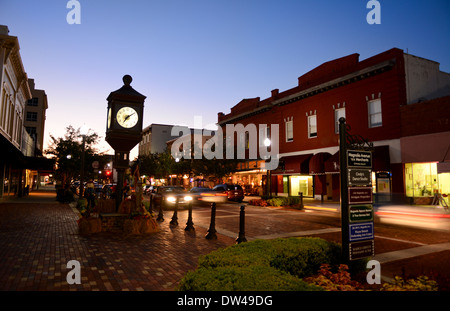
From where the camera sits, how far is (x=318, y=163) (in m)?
23.6

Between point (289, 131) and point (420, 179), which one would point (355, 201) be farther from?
point (289, 131)

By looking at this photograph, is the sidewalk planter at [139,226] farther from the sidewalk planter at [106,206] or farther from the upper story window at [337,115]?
the upper story window at [337,115]

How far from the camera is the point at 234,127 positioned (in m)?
37.7

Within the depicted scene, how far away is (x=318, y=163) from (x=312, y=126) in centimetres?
456

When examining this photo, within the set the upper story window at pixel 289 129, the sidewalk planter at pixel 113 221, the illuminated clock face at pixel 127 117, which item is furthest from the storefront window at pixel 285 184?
the illuminated clock face at pixel 127 117

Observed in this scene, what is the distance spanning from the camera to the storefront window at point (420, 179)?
18875 mm

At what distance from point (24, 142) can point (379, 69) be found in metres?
39.2

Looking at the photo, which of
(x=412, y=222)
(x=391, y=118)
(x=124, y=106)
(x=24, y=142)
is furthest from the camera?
(x=24, y=142)

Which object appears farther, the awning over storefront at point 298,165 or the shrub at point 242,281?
the awning over storefront at point 298,165

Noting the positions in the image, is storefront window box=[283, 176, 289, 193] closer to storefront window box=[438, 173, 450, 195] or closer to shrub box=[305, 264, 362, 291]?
storefront window box=[438, 173, 450, 195]

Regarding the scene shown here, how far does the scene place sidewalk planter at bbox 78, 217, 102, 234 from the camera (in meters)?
9.53

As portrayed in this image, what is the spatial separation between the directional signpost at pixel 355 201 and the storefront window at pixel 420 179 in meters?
16.4

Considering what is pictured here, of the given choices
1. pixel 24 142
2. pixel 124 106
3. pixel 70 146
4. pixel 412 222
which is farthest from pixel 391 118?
pixel 24 142
